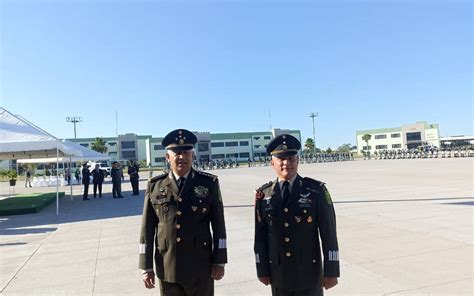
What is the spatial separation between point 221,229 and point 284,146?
922 millimetres

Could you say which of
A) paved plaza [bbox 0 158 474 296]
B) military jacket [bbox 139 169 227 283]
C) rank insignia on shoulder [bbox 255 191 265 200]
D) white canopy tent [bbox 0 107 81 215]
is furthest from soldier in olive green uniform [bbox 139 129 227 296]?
white canopy tent [bbox 0 107 81 215]

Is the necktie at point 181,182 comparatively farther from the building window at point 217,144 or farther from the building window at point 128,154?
the building window at point 128,154

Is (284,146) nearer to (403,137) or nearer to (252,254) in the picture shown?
(252,254)

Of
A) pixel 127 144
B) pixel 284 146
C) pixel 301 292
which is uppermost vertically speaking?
pixel 127 144

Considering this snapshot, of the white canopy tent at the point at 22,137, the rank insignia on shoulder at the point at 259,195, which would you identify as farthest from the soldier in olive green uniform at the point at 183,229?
the white canopy tent at the point at 22,137

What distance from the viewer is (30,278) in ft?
18.9

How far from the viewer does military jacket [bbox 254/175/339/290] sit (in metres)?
2.91

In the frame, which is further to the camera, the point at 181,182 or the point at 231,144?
the point at 231,144

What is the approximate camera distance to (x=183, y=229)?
3123 millimetres

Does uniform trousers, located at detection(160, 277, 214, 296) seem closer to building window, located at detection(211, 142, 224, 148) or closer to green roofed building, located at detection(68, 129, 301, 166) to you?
green roofed building, located at detection(68, 129, 301, 166)

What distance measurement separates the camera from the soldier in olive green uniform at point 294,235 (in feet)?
9.54

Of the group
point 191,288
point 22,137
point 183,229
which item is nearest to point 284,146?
point 183,229

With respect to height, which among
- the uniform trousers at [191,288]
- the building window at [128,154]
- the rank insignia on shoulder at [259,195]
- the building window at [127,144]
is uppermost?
the building window at [127,144]

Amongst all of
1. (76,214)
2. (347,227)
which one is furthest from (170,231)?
(76,214)
